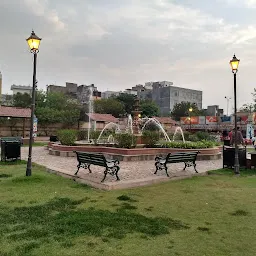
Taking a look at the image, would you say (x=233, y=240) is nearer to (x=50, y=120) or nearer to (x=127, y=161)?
(x=127, y=161)

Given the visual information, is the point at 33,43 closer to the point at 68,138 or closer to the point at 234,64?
the point at 234,64

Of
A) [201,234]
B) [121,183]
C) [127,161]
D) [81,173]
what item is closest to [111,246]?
[201,234]

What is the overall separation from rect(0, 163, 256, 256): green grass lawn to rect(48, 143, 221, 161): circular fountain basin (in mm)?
5297

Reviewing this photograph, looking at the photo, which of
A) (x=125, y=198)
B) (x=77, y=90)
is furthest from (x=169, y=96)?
(x=125, y=198)

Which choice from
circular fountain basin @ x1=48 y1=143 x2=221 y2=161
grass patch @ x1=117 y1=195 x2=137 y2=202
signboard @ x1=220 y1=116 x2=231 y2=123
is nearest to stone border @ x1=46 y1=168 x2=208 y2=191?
grass patch @ x1=117 y1=195 x2=137 y2=202

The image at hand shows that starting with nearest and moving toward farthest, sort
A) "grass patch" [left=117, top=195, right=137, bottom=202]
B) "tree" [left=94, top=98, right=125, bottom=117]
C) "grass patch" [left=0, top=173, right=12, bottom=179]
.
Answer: "grass patch" [left=117, top=195, right=137, bottom=202], "grass patch" [left=0, top=173, right=12, bottom=179], "tree" [left=94, top=98, right=125, bottom=117]

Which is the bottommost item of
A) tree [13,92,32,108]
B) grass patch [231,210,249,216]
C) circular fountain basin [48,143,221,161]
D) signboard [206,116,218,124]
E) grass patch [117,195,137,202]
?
grass patch [231,210,249,216]

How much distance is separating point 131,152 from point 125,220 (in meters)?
8.15

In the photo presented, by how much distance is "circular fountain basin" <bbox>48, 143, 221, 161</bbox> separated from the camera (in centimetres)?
1292

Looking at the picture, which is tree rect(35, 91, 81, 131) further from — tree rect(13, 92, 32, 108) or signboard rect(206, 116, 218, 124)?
signboard rect(206, 116, 218, 124)

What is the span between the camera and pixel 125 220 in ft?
15.5

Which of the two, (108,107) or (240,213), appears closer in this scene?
(240,213)

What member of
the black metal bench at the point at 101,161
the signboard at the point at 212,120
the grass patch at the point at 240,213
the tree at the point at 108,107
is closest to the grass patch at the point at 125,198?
the black metal bench at the point at 101,161

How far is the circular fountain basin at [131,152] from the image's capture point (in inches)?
509
